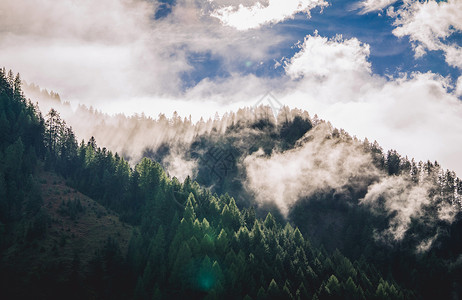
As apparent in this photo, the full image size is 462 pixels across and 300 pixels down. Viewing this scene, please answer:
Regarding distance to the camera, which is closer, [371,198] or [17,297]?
[17,297]

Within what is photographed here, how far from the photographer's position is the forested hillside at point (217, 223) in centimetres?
6788

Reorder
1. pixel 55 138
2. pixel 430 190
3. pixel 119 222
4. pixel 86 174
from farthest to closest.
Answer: pixel 430 190, pixel 55 138, pixel 86 174, pixel 119 222

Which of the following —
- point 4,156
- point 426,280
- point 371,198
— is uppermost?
point 4,156

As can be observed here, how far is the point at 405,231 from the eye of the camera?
5418 inches

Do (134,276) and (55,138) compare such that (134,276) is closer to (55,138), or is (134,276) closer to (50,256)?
(50,256)

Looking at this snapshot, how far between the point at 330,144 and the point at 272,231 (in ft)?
372

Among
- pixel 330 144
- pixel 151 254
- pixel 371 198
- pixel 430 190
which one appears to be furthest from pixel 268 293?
pixel 330 144

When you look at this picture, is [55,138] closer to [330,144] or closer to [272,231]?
[272,231]

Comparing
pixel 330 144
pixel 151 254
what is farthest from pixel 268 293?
pixel 330 144

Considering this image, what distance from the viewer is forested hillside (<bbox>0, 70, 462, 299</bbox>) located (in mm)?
67875

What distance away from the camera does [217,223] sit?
92.0 metres

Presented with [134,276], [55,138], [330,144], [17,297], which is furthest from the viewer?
[330,144]

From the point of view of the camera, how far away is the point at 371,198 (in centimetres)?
15938

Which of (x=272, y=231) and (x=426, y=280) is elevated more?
(x=272, y=231)
